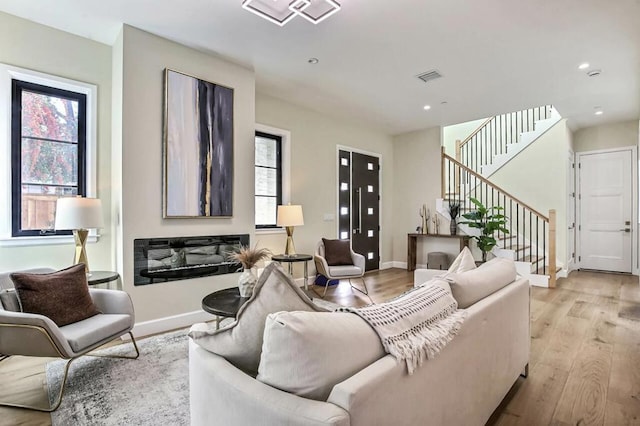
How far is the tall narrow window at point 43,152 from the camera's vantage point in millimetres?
3043

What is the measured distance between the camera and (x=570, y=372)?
2455 mm

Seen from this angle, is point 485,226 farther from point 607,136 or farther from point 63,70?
point 63,70

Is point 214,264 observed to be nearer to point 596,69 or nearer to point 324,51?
point 324,51

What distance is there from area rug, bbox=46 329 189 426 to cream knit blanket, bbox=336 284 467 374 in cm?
139

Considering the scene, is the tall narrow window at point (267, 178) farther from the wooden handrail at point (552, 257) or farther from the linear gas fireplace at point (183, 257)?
the wooden handrail at point (552, 257)

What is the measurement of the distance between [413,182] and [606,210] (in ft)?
12.0

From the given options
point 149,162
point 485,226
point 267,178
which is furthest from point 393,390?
point 485,226

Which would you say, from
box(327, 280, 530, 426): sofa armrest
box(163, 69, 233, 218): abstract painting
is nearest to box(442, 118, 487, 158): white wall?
box(163, 69, 233, 218): abstract painting

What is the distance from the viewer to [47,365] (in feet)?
8.38

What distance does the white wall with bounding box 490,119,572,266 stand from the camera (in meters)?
6.15

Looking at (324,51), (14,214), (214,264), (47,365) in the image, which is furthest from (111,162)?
(324,51)

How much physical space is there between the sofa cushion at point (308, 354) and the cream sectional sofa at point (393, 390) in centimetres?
2

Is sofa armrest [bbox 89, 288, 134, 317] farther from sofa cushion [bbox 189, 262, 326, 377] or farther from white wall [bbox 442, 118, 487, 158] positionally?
white wall [bbox 442, 118, 487, 158]

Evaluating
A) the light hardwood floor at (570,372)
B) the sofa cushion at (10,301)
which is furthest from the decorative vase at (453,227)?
the sofa cushion at (10,301)
